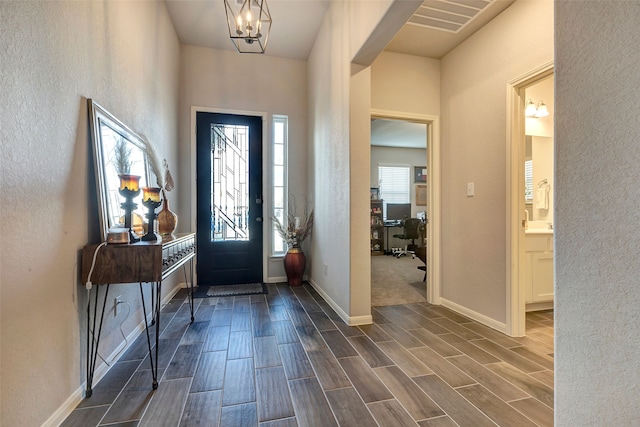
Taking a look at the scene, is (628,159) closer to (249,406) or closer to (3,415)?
(249,406)

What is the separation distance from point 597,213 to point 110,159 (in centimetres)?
235

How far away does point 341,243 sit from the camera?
2695mm

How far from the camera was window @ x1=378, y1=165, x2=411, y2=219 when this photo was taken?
755 cm

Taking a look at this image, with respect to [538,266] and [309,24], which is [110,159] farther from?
[538,266]

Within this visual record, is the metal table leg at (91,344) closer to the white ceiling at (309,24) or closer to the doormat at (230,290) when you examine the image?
the doormat at (230,290)

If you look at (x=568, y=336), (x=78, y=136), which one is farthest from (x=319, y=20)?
(x=568, y=336)

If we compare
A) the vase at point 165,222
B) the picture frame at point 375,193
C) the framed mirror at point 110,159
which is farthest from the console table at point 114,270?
the picture frame at point 375,193

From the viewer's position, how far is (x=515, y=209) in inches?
90.2

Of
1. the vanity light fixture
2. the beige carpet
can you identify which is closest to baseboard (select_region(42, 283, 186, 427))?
the beige carpet

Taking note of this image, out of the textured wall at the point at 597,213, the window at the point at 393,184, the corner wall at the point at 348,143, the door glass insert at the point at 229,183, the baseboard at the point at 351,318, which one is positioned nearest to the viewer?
the textured wall at the point at 597,213

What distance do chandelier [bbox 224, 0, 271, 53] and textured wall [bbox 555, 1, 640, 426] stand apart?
1.76 meters

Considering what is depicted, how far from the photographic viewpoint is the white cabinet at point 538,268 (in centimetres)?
265

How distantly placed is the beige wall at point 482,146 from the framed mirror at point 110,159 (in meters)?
2.87

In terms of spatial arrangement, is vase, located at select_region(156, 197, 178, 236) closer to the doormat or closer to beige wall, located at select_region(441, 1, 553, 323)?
the doormat
